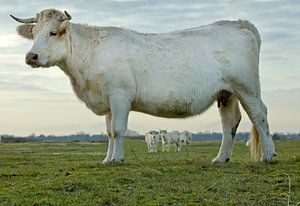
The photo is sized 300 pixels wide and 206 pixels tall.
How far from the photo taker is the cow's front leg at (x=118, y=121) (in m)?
12.5

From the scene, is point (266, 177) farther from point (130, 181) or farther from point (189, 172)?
point (130, 181)

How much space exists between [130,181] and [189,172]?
165 cm

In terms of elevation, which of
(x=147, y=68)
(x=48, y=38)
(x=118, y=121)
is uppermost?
(x=48, y=38)

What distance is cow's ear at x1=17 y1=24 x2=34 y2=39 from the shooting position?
45.2ft

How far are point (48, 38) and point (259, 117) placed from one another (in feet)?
16.9

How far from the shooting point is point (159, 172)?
10.4 m

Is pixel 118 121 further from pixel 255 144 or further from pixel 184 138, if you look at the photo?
pixel 184 138

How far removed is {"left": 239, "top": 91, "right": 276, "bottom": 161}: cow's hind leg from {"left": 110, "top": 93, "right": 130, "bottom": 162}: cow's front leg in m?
2.83

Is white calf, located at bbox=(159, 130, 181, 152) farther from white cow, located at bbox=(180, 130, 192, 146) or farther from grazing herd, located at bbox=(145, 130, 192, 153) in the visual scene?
white cow, located at bbox=(180, 130, 192, 146)

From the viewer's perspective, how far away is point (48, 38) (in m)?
12.9

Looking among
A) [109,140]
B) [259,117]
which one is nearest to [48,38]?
[109,140]

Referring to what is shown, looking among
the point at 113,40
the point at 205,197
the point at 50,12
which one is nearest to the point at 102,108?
the point at 113,40

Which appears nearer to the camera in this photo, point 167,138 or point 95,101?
point 95,101

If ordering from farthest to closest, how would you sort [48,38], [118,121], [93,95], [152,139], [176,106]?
[152,139] < [176,106] < [48,38] < [93,95] < [118,121]
